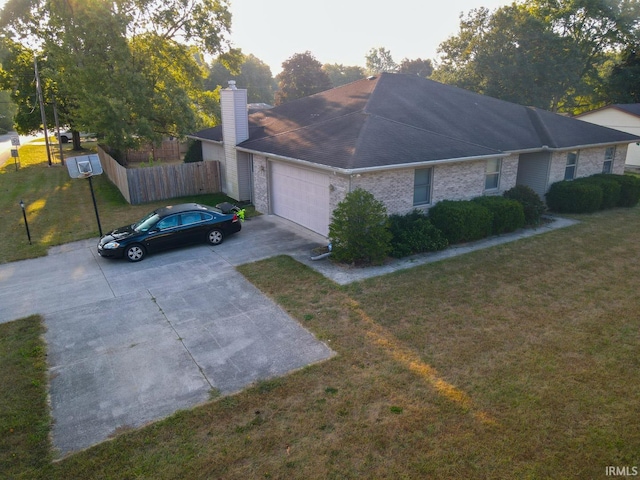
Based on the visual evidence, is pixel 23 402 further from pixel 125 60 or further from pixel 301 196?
pixel 125 60

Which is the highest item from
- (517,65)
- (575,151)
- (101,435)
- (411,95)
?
(517,65)

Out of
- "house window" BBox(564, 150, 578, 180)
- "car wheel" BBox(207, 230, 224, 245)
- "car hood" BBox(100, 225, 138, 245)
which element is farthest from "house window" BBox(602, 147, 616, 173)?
"car hood" BBox(100, 225, 138, 245)

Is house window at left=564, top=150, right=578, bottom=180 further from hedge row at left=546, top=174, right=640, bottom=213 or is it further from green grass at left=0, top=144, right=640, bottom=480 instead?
green grass at left=0, top=144, right=640, bottom=480

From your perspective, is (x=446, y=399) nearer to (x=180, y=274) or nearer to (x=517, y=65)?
(x=180, y=274)

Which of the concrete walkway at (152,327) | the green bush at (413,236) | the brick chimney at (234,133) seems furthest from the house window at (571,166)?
the brick chimney at (234,133)

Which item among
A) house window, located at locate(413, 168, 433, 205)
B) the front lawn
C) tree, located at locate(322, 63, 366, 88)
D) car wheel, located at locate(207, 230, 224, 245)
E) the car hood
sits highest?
tree, located at locate(322, 63, 366, 88)

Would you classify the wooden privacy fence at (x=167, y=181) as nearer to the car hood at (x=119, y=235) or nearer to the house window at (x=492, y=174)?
the car hood at (x=119, y=235)

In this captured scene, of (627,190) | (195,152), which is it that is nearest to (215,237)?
(195,152)

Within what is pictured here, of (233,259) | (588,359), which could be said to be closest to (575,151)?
(588,359)
